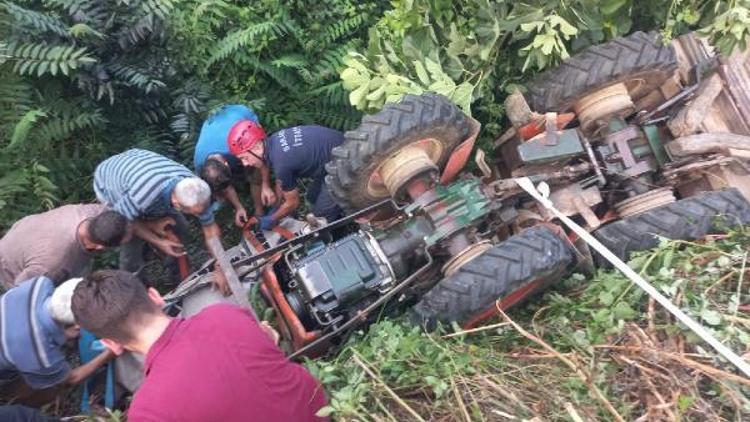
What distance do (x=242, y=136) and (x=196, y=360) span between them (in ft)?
7.80

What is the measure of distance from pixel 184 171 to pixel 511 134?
223 cm

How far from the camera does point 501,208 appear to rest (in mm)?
3541

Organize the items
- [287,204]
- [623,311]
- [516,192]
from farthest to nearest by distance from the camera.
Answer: [287,204], [516,192], [623,311]

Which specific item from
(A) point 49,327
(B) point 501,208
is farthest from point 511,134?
(A) point 49,327

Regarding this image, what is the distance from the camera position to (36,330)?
9.30ft

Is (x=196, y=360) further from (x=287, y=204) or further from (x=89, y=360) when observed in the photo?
(x=287, y=204)

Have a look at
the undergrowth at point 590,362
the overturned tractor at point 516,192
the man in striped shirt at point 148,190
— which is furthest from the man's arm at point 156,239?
the undergrowth at point 590,362

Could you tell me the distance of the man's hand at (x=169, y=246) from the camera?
4109 mm

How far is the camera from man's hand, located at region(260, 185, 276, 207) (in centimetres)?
466

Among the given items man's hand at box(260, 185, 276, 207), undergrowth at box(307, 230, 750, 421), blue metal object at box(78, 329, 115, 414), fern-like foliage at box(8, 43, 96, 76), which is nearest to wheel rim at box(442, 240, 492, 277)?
undergrowth at box(307, 230, 750, 421)

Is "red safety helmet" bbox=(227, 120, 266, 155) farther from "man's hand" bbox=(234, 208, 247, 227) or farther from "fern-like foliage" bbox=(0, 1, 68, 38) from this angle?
"fern-like foliage" bbox=(0, 1, 68, 38)

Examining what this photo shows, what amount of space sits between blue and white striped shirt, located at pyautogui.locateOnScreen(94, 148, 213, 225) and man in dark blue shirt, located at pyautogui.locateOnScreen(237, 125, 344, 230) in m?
0.62

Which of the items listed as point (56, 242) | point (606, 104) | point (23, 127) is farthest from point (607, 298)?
point (23, 127)

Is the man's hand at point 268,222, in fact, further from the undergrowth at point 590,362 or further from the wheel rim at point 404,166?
the undergrowth at point 590,362
